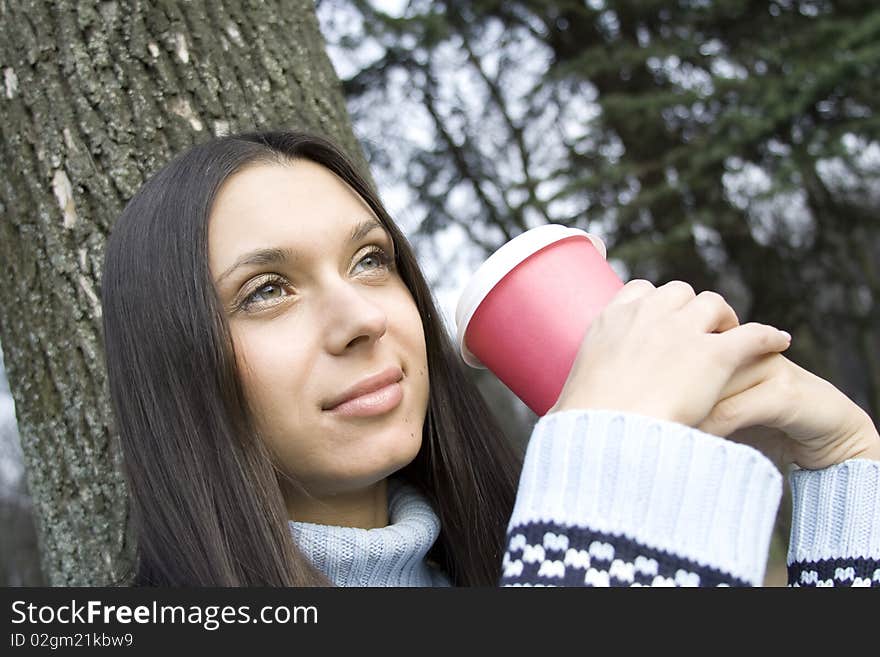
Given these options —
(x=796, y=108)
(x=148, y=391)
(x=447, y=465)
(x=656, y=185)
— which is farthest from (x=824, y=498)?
(x=656, y=185)

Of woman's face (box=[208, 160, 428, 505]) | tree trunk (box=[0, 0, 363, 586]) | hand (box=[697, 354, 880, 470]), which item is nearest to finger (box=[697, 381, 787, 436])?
hand (box=[697, 354, 880, 470])

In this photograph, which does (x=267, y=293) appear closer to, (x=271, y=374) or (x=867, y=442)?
(x=271, y=374)

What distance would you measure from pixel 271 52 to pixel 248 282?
96 centimetres

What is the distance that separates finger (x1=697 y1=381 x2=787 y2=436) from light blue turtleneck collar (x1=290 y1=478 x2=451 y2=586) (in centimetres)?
62

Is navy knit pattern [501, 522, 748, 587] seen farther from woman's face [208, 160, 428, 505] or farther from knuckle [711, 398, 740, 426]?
woman's face [208, 160, 428, 505]

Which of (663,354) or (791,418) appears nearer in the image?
(663,354)

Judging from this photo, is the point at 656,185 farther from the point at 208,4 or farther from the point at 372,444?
the point at 372,444

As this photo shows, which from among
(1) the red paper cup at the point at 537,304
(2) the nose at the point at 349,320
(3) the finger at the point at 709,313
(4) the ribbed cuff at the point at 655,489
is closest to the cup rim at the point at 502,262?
(1) the red paper cup at the point at 537,304

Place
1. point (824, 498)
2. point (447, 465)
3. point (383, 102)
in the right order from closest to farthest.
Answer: point (824, 498) < point (447, 465) < point (383, 102)

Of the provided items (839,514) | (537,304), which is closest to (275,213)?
(537,304)

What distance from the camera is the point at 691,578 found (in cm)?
107

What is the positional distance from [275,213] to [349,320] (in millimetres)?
248

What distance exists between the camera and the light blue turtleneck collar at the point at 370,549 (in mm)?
1523

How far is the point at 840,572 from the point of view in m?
1.40
